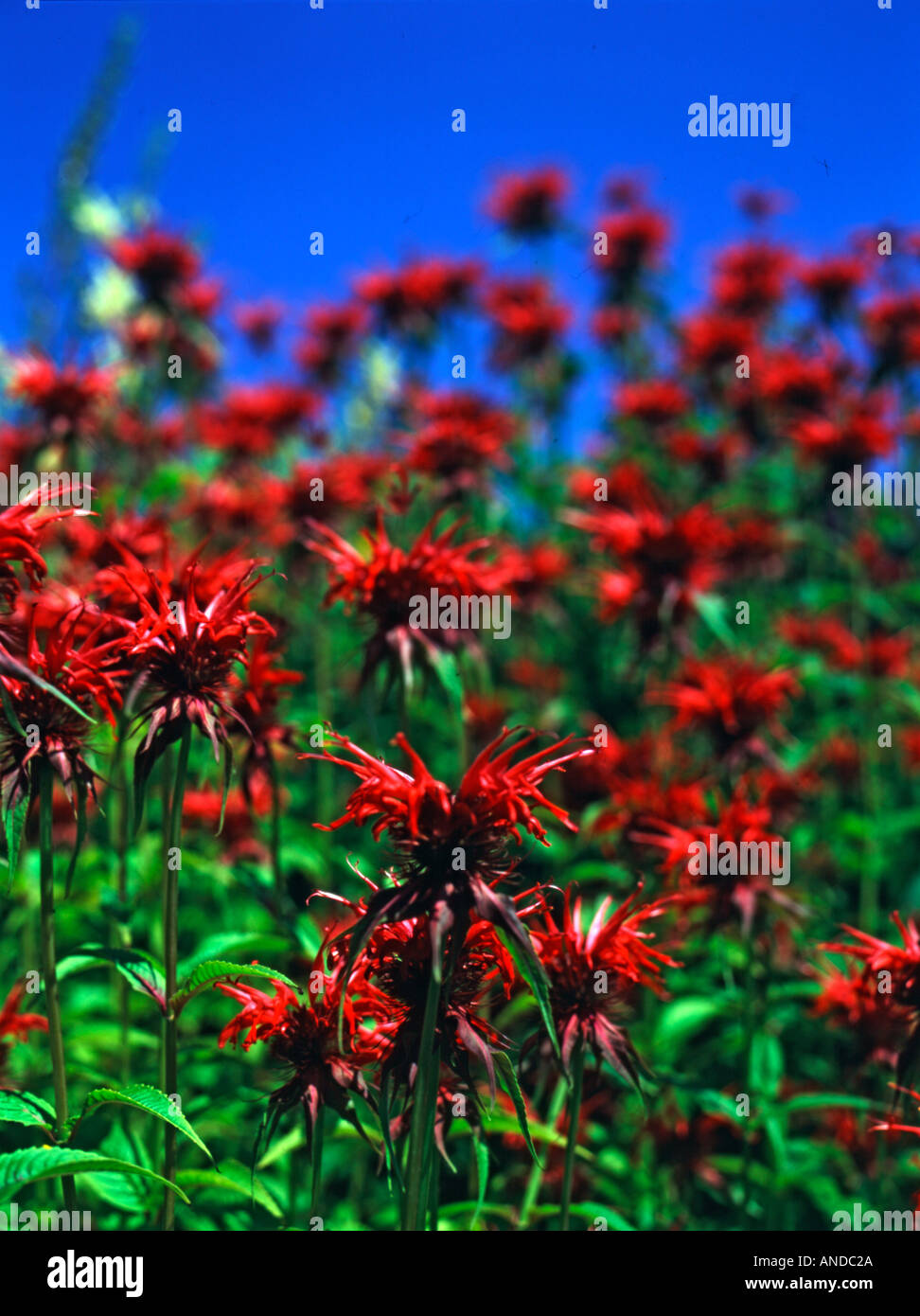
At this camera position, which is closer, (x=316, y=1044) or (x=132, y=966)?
(x=316, y=1044)

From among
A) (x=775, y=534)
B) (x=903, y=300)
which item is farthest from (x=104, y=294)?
(x=903, y=300)

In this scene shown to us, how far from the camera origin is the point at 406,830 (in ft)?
4.20

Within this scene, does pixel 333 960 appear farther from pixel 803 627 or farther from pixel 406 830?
pixel 803 627

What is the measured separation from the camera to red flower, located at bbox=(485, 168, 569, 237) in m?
5.29

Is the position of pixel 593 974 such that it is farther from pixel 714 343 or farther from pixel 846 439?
pixel 714 343

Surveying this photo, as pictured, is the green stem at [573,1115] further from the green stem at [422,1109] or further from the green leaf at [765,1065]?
the green leaf at [765,1065]

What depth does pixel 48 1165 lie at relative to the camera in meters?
1.21

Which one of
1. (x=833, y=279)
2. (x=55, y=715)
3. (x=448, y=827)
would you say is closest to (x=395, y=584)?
(x=55, y=715)

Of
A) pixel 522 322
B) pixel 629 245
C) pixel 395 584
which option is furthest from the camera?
pixel 629 245

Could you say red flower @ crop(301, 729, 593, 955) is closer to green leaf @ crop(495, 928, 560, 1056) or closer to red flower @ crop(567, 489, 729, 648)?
green leaf @ crop(495, 928, 560, 1056)

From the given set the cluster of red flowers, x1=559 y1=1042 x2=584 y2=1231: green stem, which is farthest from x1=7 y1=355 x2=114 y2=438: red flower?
x1=559 y1=1042 x2=584 y2=1231: green stem

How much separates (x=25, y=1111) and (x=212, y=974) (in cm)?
30

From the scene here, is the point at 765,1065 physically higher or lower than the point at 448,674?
lower

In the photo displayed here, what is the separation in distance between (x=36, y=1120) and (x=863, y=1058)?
156cm
